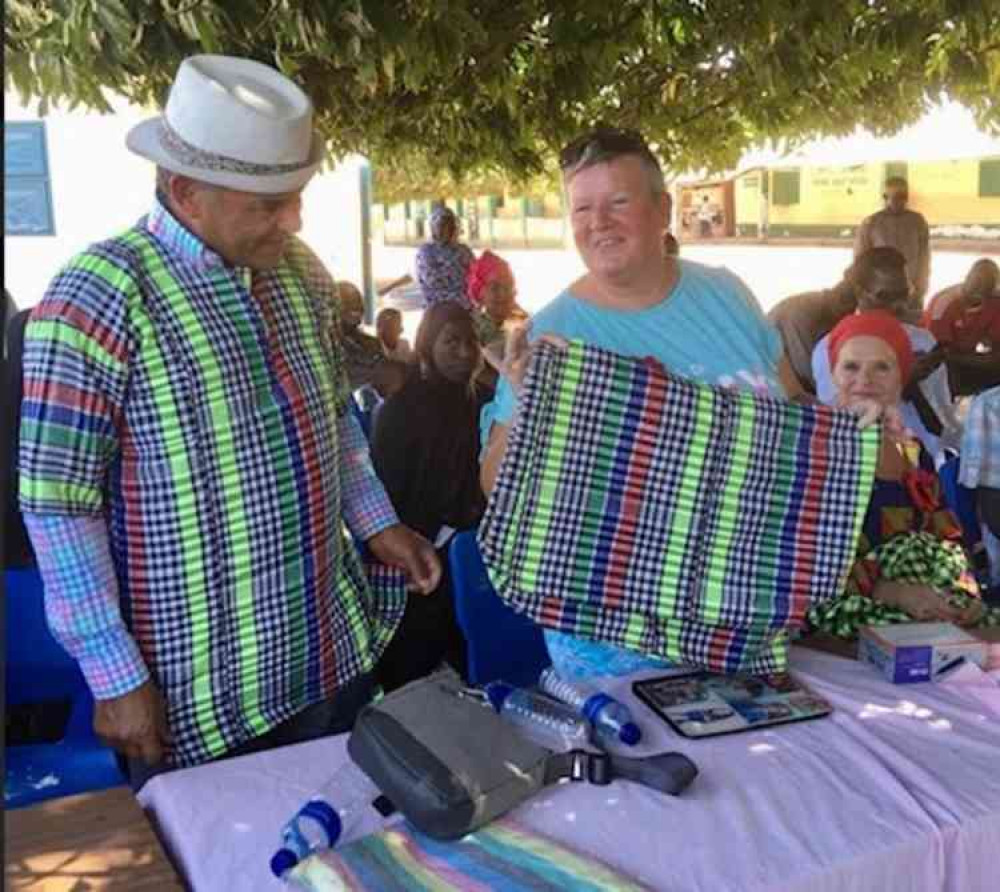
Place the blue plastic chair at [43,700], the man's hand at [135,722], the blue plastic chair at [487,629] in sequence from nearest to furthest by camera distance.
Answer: the man's hand at [135,722] < the blue plastic chair at [43,700] < the blue plastic chair at [487,629]

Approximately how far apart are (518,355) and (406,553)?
0.50 m

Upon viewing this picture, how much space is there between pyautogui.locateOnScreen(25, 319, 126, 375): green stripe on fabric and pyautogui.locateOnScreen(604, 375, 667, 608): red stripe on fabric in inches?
34.0

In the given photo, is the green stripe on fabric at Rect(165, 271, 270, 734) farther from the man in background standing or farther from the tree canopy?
the man in background standing

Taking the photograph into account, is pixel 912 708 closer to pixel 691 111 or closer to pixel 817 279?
pixel 691 111

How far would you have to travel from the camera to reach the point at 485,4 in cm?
455

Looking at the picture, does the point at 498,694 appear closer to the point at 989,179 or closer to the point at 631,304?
the point at 631,304

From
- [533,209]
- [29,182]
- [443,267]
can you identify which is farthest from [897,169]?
[29,182]

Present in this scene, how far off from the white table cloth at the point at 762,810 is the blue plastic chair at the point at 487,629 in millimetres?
849

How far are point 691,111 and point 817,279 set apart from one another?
41.3ft

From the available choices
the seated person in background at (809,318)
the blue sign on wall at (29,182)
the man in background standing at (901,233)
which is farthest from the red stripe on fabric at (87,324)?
the blue sign on wall at (29,182)

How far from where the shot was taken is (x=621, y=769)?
1675 mm

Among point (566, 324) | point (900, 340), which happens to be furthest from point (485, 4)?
point (566, 324)

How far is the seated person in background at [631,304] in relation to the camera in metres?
2.09

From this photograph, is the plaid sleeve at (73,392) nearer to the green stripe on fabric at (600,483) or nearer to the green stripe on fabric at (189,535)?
the green stripe on fabric at (189,535)
